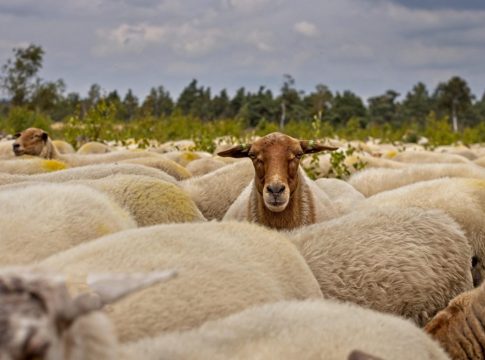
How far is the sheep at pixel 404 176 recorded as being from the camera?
8938mm

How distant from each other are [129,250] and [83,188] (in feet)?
5.73

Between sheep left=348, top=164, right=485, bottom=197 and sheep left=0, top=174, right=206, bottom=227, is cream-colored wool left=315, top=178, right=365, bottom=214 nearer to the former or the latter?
sheep left=348, top=164, right=485, bottom=197

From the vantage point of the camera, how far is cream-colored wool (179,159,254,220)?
8.23 m

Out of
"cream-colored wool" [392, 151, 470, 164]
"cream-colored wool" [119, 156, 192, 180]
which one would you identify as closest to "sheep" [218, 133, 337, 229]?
"cream-colored wool" [119, 156, 192, 180]

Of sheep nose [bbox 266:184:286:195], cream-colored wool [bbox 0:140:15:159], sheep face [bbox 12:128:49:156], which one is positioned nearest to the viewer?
sheep nose [bbox 266:184:286:195]

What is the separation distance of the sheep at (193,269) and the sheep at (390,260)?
23.8 inches

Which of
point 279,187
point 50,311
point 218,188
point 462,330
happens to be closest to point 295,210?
point 279,187

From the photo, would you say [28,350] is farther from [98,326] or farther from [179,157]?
[179,157]

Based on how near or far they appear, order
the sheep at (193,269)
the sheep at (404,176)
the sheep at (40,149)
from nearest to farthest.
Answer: the sheep at (193,269) < the sheep at (404,176) < the sheep at (40,149)

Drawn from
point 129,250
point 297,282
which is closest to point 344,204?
point 297,282

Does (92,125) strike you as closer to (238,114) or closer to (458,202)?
(458,202)

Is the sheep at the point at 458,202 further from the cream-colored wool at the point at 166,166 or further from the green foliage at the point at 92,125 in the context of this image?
the green foliage at the point at 92,125

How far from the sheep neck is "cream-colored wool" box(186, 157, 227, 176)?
404 cm

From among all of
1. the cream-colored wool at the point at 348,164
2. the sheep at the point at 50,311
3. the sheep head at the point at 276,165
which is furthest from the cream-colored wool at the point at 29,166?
the sheep at the point at 50,311
